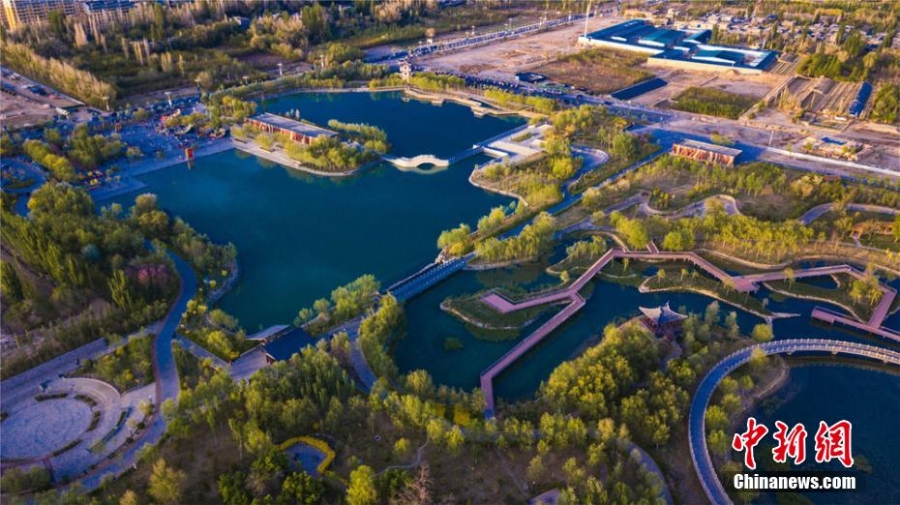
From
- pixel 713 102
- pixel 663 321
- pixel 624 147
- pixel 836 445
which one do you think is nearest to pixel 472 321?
pixel 663 321

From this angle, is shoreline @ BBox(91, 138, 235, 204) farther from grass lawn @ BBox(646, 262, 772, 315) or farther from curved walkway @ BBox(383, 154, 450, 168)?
grass lawn @ BBox(646, 262, 772, 315)

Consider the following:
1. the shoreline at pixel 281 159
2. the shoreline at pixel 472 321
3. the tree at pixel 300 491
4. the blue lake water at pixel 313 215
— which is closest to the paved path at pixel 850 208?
the blue lake water at pixel 313 215

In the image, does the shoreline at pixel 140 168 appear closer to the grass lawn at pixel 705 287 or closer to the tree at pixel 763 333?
the grass lawn at pixel 705 287

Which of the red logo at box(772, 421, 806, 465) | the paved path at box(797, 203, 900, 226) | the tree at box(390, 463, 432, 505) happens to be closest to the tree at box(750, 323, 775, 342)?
the red logo at box(772, 421, 806, 465)

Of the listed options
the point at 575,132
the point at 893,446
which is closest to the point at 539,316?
the point at 893,446

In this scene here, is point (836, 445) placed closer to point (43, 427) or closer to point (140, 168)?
point (43, 427)
